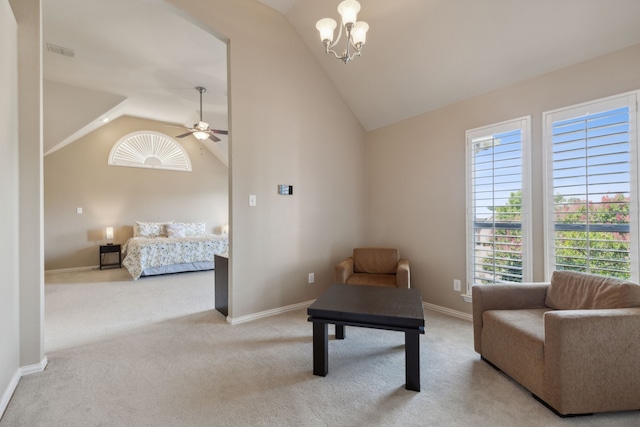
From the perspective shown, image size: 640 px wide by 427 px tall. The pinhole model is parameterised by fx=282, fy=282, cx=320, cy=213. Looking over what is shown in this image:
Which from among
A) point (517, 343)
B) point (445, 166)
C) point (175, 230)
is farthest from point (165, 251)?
point (517, 343)

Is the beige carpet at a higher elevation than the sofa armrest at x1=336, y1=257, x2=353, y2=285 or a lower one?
lower

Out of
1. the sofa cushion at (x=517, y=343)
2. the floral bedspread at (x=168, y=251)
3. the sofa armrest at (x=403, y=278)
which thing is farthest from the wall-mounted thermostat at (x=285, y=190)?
the floral bedspread at (x=168, y=251)

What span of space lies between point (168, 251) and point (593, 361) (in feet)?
19.4

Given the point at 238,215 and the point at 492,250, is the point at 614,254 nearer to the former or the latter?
the point at 492,250

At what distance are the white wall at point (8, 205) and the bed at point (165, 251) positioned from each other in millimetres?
3348

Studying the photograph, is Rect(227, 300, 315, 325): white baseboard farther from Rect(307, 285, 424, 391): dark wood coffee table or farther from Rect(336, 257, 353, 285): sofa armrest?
Rect(307, 285, 424, 391): dark wood coffee table

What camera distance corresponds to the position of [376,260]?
3.56 m

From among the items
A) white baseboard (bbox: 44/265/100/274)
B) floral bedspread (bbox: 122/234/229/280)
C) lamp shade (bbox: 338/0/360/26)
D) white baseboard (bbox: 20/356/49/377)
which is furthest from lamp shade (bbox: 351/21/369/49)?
white baseboard (bbox: 44/265/100/274)

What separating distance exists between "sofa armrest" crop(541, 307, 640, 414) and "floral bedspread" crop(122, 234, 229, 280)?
5645 mm

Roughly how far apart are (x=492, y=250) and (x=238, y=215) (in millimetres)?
2665

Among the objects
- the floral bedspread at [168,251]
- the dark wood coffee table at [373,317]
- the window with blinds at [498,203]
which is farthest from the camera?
the floral bedspread at [168,251]

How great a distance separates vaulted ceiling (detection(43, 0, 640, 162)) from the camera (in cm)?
224

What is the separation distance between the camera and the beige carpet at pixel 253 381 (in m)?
1.60

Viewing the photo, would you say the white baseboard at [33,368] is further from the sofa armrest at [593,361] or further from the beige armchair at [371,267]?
the sofa armrest at [593,361]
